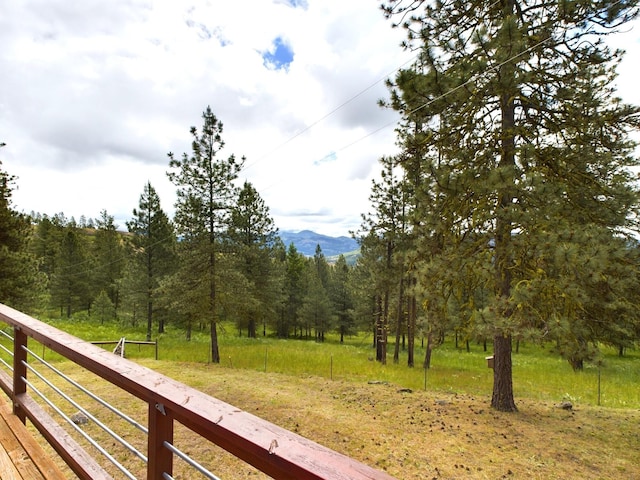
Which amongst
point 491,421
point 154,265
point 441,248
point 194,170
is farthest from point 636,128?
point 154,265

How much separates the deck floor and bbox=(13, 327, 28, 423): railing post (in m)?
0.12

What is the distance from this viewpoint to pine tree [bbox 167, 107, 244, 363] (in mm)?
14633

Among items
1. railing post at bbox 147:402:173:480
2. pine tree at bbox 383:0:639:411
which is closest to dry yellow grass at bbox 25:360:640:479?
pine tree at bbox 383:0:639:411

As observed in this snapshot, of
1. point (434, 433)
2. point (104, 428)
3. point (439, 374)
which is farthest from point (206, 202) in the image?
point (104, 428)

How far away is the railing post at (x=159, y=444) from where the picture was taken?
1327 mm

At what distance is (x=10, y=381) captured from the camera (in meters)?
3.29

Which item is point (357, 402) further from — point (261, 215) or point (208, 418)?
point (261, 215)

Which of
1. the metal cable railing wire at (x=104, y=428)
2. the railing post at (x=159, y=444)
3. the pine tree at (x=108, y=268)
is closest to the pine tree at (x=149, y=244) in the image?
the pine tree at (x=108, y=268)

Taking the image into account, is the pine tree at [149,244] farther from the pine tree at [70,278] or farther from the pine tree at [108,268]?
the pine tree at [70,278]

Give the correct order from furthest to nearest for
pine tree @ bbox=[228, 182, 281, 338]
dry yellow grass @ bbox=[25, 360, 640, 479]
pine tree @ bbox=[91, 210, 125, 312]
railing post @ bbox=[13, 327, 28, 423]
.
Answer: pine tree @ bbox=[91, 210, 125, 312] → pine tree @ bbox=[228, 182, 281, 338] → dry yellow grass @ bbox=[25, 360, 640, 479] → railing post @ bbox=[13, 327, 28, 423]

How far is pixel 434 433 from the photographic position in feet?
21.7

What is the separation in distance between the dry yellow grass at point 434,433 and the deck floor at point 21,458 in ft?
9.67

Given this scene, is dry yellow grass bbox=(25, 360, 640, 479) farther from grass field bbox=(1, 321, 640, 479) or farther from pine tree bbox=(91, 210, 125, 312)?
pine tree bbox=(91, 210, 125, 312)

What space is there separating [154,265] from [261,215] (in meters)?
8.31
